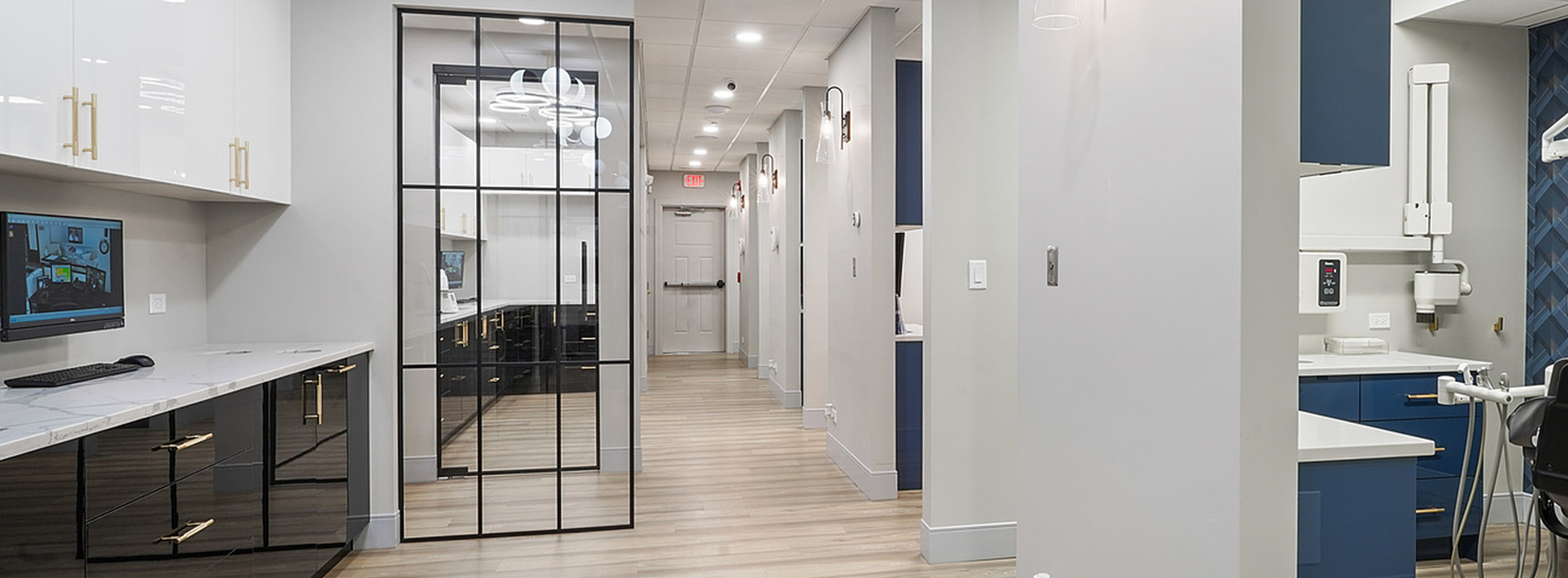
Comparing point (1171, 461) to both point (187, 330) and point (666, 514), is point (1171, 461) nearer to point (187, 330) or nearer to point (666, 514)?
point (666, 514)

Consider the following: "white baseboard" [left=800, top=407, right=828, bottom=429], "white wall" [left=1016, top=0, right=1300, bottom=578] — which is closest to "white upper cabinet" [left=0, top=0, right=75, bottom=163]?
"white wall" [left=1016, top=0, right=1300, bottom=578]

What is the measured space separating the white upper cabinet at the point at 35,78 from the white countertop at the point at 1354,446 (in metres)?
2.98

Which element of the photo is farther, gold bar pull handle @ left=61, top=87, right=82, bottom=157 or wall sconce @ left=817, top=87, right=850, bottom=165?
wall sconce @ left=817, top=87, right=850, bottom=165

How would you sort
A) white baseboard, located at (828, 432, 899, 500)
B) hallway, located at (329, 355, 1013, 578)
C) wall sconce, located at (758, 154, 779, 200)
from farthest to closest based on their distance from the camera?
wall sconce, located at (758, 154, 779, 200)
white baseboard, located at (828, 432, 899, 500)
hallway, located at (329, 355, 1013, 578)

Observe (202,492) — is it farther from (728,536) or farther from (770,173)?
(770,173)

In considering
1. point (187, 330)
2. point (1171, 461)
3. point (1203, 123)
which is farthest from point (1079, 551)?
point (187, 330)

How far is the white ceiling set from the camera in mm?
4234

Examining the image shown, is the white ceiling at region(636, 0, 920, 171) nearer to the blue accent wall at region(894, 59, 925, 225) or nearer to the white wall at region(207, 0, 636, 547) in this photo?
the blue accent wall at region(894, 59, 925, 225)

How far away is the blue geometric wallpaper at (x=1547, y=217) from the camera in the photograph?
12.4 ft

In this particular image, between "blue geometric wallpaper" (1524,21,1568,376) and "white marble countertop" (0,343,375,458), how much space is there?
18.2 ft

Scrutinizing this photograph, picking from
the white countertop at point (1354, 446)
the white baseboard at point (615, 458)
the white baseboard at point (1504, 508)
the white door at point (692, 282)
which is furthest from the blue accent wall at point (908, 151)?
the white door at point (692, 282)

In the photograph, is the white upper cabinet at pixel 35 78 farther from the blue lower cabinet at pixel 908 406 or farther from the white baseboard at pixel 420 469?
the blue lower cabinet at pixel 908 406

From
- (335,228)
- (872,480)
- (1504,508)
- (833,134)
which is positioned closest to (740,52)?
(833,134)

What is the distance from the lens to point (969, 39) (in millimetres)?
3314
